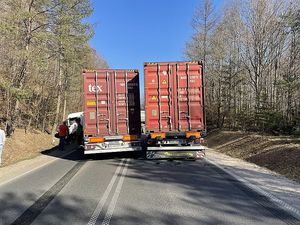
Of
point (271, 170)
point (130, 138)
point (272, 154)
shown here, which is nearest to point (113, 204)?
point (271, 170)

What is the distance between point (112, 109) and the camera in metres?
14.6

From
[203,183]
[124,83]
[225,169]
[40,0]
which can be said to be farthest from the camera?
[40,0]

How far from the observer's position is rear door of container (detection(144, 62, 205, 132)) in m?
13.6

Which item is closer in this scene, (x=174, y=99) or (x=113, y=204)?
(x=113, y=204)

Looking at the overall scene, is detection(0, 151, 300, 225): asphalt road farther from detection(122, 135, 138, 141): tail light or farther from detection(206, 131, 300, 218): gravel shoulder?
detection(122, 135, 138, 141): tail light

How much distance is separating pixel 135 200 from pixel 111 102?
27.0ft

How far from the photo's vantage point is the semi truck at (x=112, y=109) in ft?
47.1

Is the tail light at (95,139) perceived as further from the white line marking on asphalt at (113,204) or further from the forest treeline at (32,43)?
the forest treeline at (32,43)

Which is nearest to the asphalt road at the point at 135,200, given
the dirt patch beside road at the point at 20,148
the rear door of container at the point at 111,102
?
the rear door of container at the point at 111,102

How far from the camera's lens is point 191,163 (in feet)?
41.5

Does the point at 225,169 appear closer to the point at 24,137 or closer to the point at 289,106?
the point at 289,106

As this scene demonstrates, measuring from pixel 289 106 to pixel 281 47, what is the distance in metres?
6.34

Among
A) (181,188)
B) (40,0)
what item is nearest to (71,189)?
(181,188)

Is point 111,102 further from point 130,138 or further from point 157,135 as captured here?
point 157,135
